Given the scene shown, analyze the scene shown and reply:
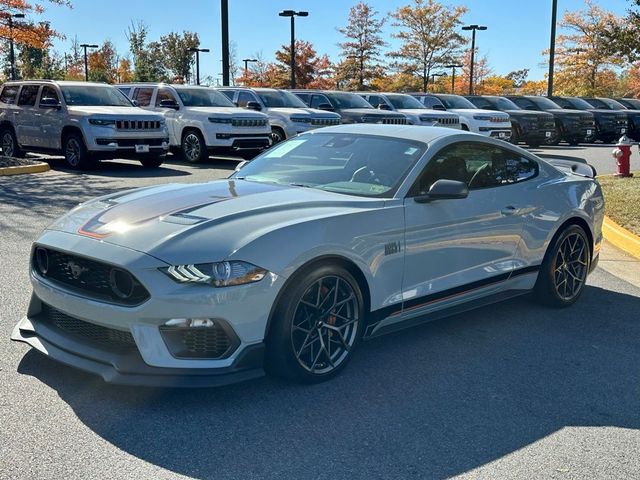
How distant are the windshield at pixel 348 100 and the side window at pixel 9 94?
347 inches

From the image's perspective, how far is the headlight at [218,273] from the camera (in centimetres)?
377

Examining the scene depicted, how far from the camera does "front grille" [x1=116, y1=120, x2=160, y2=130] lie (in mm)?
14495

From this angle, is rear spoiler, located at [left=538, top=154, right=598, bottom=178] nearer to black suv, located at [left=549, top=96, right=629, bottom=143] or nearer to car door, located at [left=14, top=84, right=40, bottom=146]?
car door, located at [left=14, top=84, right=40, bottom=146]

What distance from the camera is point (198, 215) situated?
4.24 meters

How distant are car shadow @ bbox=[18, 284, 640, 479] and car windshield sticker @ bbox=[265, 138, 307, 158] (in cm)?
169

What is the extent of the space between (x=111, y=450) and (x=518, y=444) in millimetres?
2011

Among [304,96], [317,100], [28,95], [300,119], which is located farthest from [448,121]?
[28,95]

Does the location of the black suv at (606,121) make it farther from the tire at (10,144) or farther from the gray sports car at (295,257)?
the gray sports car at (295,257)

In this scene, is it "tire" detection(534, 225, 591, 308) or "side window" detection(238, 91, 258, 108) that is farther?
"side window" detection(238, 91, 258, 108)

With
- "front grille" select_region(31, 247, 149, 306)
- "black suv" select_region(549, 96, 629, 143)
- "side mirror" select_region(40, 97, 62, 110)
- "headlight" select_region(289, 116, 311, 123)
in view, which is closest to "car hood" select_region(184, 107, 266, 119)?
"headlight" select_region(289, 116, 311, 123)

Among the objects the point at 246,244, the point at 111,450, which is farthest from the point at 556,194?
→ the point at 111,450

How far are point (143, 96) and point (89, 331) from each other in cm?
1454

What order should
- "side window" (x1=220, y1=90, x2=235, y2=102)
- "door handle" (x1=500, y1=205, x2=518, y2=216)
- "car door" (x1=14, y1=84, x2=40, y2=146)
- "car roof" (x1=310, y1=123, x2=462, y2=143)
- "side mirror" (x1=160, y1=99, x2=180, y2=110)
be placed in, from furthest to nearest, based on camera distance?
"side window" (x1=220, y1=90, x2=235, y2=102) < "side mirror" (x1=160, y1=99, x2=180, y2=110) < "car door" (x1=14, y1=84, x2=40, y2=146) < "door handle" (x1=500, y1=205, x2=518, y2=216) < "car roof" (x1=310, y1=123, x2=462, y2=143)

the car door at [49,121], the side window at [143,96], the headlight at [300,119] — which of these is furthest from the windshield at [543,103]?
the car door at [49,121]
